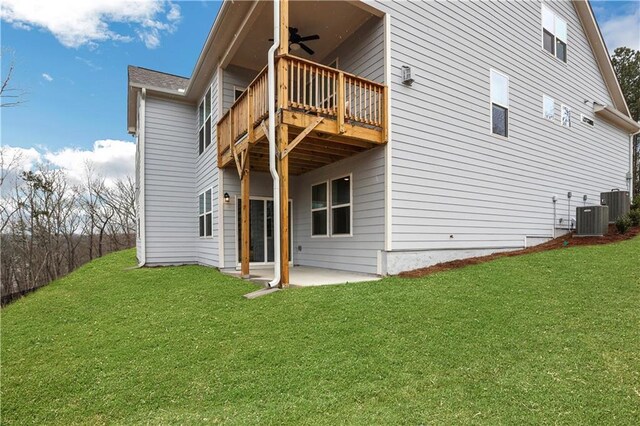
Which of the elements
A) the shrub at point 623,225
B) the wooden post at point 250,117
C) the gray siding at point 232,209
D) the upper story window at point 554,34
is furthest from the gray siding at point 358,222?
the upper story window at point 554,34

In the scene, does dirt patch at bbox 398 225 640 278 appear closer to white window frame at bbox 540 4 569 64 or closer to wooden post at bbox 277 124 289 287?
wooden post at bbox 277 124 289 287

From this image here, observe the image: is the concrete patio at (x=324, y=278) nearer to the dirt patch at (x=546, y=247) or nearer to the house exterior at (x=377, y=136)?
the house exterior at (x=377, y=136)

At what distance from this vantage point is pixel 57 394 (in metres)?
3.43

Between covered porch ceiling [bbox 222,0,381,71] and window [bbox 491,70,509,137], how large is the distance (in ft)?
12.6

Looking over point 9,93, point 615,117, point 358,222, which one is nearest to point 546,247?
point 358,222

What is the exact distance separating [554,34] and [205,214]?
39.4 ft

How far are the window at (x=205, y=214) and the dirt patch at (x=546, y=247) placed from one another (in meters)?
5.87

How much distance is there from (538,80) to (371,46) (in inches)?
228

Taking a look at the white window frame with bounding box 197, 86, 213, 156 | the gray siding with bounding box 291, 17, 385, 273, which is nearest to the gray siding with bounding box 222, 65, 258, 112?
the white window frame with bounding box 197, 86, 213, 156

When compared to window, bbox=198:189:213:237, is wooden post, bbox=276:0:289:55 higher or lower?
higher

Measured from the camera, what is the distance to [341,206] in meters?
8.05

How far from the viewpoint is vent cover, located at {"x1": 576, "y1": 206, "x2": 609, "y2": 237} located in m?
9.09

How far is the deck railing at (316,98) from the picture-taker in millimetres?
5906

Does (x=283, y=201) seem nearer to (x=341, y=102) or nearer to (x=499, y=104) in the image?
(x=341, y=102)
